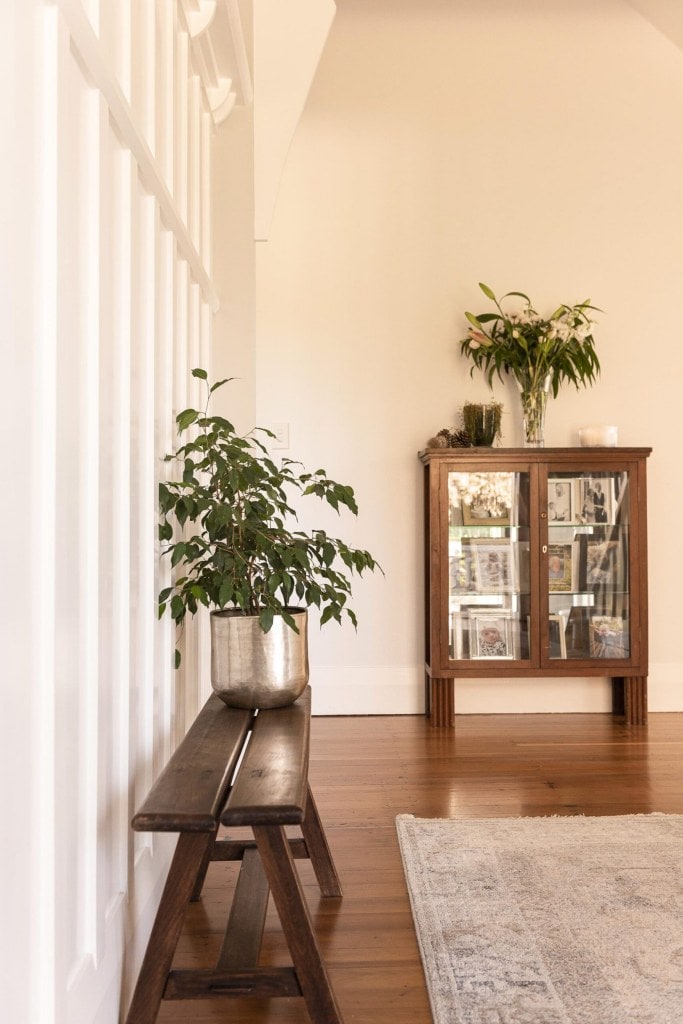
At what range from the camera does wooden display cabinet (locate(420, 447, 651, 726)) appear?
13.8 feet

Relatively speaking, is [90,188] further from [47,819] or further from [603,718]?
[603,718]

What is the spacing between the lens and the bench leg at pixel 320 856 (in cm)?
229

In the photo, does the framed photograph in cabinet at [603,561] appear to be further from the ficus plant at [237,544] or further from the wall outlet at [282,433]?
the ficus plant at [237,544]

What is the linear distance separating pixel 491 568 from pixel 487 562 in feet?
0.11

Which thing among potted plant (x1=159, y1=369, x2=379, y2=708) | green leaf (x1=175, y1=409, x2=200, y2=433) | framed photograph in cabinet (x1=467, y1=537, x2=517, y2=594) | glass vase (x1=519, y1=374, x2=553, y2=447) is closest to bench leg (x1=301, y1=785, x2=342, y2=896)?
potted plant (x1=159, y1=369, x2=379, y2=708)

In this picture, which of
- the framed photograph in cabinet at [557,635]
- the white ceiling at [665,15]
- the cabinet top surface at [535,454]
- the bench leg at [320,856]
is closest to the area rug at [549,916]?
the bench leg at [320,856]

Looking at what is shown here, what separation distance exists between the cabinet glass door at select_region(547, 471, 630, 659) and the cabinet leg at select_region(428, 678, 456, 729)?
576 millimetres

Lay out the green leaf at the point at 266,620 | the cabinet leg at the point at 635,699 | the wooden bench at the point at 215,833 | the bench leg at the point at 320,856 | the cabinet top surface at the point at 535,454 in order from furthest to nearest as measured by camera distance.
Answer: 1. the cabinet leg at the point at 635,699
2. the cabinet top surface at the point at 535,454
3. the bench leg at the point at 320,856
4. the green leaf at the point at 266,620
5. the wooden bench at the point at 215,833

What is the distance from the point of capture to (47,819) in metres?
1.16

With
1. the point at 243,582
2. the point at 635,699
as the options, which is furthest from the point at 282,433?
the point at 243,582

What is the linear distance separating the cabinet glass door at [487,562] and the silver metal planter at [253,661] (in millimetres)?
2289

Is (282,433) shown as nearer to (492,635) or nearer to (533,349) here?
(533,349)

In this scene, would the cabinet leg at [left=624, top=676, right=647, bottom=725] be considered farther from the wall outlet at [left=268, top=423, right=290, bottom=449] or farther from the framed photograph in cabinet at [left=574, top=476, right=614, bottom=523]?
the wall outlet at [left=268, top=423, right=290, bottom=449]

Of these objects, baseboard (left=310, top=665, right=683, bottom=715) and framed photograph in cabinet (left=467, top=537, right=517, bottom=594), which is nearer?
framed photograph in cabinet (left=467, top=537, right=517, bottom=594)
